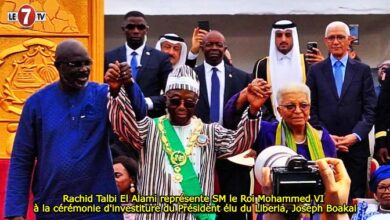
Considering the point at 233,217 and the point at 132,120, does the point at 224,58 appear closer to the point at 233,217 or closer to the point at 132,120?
the point at 233,217

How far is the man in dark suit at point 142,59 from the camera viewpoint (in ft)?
26.7

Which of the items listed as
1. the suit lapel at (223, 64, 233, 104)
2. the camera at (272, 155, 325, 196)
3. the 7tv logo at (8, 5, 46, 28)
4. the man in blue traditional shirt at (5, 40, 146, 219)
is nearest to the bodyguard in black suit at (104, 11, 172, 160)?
the suit lapel at (223, 64, 233, 104)

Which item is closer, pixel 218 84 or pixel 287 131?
pixel 287 131

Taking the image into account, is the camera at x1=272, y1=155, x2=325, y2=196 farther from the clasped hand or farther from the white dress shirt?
the white dress shirt

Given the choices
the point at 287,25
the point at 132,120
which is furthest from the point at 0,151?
the point at 287,25

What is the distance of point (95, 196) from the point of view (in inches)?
242

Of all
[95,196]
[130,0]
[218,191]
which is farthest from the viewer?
[130,0]

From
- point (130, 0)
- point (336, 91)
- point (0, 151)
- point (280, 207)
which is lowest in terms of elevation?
point (280, 207)

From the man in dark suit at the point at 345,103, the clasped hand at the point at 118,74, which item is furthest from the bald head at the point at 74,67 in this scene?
the man in dark suit at the point at 345,103

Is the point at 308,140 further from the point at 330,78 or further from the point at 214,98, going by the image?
Result: the point at 330,78

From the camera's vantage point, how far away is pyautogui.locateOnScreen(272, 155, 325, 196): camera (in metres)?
5.14

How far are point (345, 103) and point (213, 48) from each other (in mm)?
1223

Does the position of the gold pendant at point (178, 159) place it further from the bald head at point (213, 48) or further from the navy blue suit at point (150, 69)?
the bald head at point (213, 48)

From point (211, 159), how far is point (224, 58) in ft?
8.73
